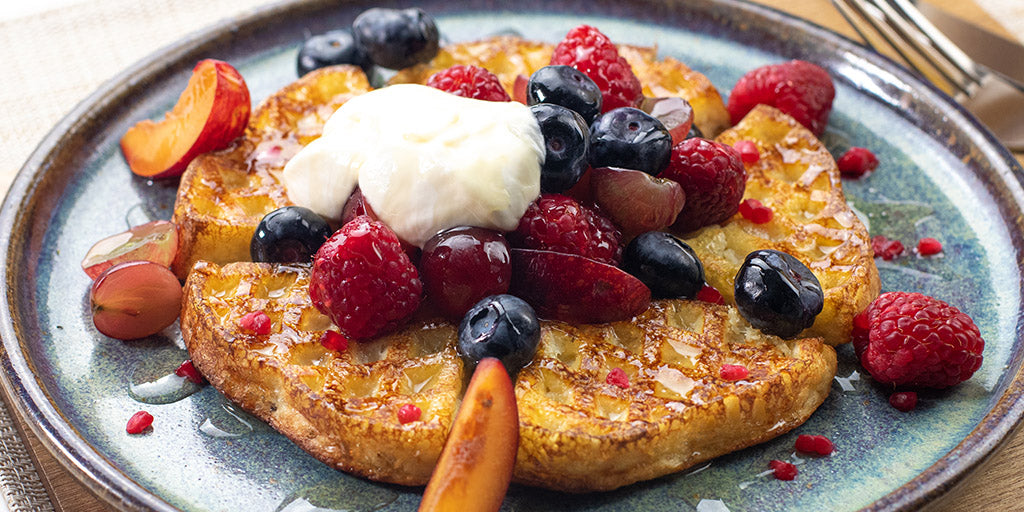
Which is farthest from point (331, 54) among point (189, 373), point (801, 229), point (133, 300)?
point (801, 229)

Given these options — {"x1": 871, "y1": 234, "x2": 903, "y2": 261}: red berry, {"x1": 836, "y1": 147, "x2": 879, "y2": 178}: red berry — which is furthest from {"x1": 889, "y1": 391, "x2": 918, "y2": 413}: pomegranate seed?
{"x1": 836, "y1": 147, "x2": 879, "y2": 178}: red berry

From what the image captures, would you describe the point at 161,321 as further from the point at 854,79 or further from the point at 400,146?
the point at 854,79

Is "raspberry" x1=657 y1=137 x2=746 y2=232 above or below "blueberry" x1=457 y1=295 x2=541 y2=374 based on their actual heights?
above

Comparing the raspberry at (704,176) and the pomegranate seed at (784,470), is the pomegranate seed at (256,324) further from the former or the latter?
the pomegranate seed at (784,470)

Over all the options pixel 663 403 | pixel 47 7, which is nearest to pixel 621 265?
pixel 663 403

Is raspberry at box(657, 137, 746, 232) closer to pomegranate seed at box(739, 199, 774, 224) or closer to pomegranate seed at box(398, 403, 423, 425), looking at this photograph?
pomegranate seed at box(739, 199, 774, 224)

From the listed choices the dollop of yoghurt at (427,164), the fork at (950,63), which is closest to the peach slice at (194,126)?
the dollop of yoghurt at (427,164)
